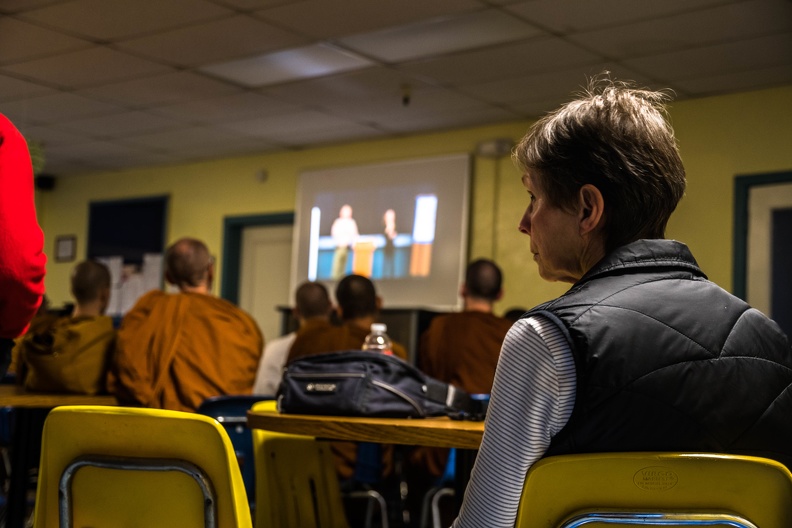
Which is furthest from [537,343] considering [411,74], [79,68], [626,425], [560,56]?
[79,68]

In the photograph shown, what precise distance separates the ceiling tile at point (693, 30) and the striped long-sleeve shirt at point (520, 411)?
3.83 metres

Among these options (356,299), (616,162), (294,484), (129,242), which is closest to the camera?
(616,162)

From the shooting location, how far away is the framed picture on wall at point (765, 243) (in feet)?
19.5

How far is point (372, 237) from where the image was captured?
7.77m

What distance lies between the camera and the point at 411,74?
5941 mm

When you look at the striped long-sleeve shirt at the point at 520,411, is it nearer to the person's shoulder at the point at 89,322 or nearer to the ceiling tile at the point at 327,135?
the person's shoulder at the point at 89,322

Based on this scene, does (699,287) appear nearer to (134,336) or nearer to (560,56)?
(134,336)

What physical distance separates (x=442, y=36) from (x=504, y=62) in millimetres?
557

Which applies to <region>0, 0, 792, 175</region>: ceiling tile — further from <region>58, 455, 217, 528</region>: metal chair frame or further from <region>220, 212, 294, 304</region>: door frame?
<region>58, 455, 217, 528</region>: metal chair frame

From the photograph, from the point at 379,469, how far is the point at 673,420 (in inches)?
123

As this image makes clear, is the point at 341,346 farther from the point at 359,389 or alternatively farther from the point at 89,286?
the point at 359,389

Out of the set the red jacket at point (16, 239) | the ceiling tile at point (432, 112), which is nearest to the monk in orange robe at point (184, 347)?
the red jacket at point (16, 239)

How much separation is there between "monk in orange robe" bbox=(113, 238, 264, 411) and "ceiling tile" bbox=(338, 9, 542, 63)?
1.66 meters

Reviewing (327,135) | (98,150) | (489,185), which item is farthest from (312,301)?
(98,150)
